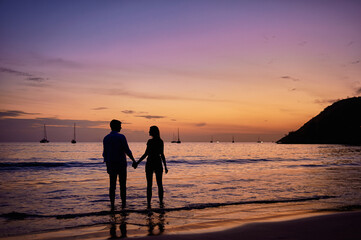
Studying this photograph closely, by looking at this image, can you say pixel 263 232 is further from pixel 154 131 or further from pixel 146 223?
pixel 154 131

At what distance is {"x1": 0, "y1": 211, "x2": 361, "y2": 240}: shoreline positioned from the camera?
16.9ft

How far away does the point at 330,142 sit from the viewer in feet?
537

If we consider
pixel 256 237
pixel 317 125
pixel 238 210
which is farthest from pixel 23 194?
pixel 317 125

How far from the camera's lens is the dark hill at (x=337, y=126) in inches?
6073

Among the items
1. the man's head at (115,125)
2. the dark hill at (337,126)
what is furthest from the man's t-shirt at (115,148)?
the dark hill at (337,126)

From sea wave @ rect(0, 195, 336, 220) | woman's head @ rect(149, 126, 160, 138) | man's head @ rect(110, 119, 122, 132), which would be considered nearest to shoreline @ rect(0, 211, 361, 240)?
sea wave @ rect(0, 195, 336, 220)

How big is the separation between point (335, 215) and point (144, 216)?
17.1 feet

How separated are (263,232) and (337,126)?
18574 centimetres

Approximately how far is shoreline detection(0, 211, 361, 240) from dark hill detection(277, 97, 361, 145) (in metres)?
166

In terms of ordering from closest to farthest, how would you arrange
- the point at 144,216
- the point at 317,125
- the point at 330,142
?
the point at 144,216
the point at 330,142
the point at 317,125

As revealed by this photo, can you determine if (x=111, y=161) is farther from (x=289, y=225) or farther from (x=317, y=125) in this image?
(x=317, y=125)

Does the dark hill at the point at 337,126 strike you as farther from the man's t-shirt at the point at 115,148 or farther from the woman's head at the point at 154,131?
the man's t-shirt at the point at 115,148

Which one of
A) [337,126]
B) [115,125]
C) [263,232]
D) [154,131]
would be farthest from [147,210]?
[337,126]

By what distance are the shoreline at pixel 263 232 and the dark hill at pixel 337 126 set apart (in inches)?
6518
